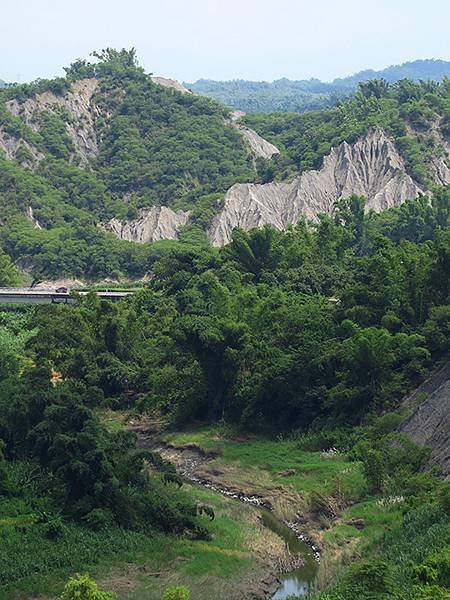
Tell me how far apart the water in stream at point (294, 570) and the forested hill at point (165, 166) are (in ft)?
185

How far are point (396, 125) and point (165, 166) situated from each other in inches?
1010

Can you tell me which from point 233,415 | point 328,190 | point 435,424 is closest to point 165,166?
point 328,190

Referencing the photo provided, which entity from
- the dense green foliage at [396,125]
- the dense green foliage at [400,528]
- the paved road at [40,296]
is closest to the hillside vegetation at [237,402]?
the dense green foliage at [400,528]

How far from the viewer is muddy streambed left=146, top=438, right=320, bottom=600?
110 feet

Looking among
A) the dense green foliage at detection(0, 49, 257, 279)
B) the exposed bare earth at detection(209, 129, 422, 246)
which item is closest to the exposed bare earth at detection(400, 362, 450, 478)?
the dense green foliage at detection(0, 49, 257, 279)

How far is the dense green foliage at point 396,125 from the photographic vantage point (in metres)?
109

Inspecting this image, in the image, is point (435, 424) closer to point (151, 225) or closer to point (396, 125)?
point (151, 225)

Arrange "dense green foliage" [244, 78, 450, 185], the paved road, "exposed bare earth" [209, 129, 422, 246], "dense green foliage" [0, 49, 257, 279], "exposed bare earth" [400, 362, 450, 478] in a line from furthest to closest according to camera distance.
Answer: "dense green foliage" [244, 78, 450, 185]
"exposed bare earth" [209, 129, 422, 246]
"dense green foliage" [0, 49, 257, 279]
the paved road
"exposed bare earth" [400, 362, 450, 478]

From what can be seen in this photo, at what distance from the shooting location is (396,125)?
110 m

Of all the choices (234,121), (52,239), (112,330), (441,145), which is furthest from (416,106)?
(112,330)

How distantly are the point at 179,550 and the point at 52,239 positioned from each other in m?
70.0

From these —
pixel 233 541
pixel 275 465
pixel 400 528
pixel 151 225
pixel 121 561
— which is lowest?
pixel 233 541

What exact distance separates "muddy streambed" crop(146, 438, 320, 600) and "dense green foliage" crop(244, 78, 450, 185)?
64.6m

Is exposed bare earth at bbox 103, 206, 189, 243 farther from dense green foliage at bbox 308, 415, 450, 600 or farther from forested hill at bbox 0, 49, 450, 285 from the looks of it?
dense green foliage at bbox 308, 415, 450, 600
